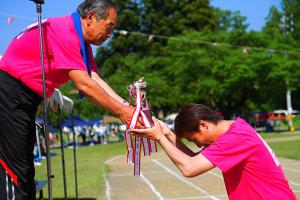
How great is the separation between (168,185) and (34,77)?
8642mm

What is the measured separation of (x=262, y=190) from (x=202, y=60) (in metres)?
35.0

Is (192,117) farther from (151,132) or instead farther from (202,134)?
(151,132)

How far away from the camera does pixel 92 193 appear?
35.2ft

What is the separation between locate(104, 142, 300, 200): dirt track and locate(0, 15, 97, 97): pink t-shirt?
6549 mm

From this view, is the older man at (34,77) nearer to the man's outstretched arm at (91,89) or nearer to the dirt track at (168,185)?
the man's outstretched arm at (91,89)

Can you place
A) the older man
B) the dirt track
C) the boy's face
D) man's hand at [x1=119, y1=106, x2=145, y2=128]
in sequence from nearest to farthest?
1. the older man
2. man's hand at [x1=119, y1=106, x2=145, y2=128]
3. the boy's face
4. the dirt track

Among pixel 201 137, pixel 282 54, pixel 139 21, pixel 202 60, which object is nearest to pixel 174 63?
pixel 202 60

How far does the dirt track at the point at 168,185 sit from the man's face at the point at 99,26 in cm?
640

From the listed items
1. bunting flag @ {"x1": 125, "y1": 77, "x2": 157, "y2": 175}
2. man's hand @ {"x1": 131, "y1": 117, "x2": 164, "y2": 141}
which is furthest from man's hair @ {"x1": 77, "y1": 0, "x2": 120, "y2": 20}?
man's hand @ {"x1": 131, "y1": 117, "x2": 164, "y2": 141}

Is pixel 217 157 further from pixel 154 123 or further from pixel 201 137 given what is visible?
pixel 154 123

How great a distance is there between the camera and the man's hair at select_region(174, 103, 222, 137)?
325cm

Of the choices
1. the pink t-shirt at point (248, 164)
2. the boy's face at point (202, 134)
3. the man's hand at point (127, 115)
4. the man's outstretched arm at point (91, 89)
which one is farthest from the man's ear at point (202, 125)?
the man's outstretched arm at point (91, 89)

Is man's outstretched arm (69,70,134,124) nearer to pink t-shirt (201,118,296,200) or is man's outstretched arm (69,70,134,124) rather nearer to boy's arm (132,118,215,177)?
boy's arm (132,118,215,177)

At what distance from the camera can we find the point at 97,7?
3244 mm
